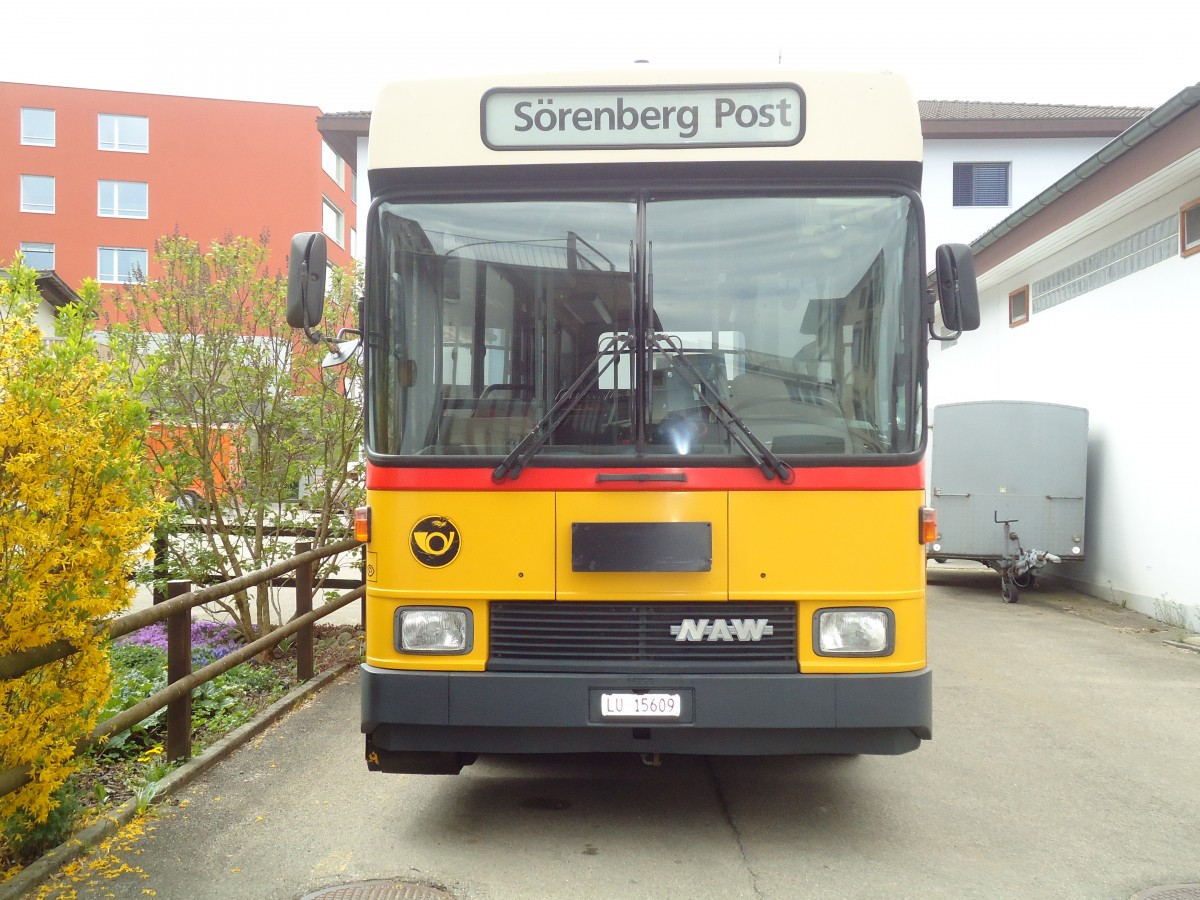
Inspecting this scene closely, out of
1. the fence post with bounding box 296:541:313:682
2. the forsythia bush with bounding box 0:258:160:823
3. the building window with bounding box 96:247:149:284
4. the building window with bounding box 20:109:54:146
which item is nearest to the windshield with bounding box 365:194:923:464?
the forsythia bush with bounding box 0:258:160:823

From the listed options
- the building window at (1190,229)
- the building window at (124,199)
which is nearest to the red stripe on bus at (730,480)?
the building window at (1190,229)

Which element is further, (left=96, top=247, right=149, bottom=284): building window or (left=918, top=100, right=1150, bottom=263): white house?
(left=96, top=247, right=149, bottom=284): building window

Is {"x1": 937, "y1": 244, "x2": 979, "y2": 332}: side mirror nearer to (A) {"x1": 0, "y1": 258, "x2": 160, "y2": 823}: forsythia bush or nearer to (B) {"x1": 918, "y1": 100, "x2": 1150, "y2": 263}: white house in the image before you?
(A) {"x1": 0, "y1": 258, "x2": 160, "y2": 823}: forsythia bush

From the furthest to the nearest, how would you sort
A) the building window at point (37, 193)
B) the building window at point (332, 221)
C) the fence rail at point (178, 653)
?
1. the building window at point (37, 193)
2. the building window at point (332, 221)
3. the fence rail at point (178, 653)

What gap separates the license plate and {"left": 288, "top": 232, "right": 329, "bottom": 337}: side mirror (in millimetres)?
1978

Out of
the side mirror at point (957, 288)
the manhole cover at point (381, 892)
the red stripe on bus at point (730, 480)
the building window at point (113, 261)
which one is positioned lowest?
the manhole cover at point (381, 892)

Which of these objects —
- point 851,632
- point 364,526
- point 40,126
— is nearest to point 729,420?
point 851,632

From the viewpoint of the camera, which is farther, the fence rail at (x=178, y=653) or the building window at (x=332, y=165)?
the building window at (x=332, y=165)

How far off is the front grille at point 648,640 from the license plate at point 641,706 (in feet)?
→ 0.39

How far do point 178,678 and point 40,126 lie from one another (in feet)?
141

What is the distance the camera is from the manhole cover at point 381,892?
157 inches

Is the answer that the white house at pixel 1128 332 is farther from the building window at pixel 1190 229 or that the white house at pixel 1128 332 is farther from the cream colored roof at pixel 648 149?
the cream colored roof at pixel 648 149

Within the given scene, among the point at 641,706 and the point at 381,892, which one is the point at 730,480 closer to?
the point at 641,706

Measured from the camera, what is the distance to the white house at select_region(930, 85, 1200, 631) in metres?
11.5
